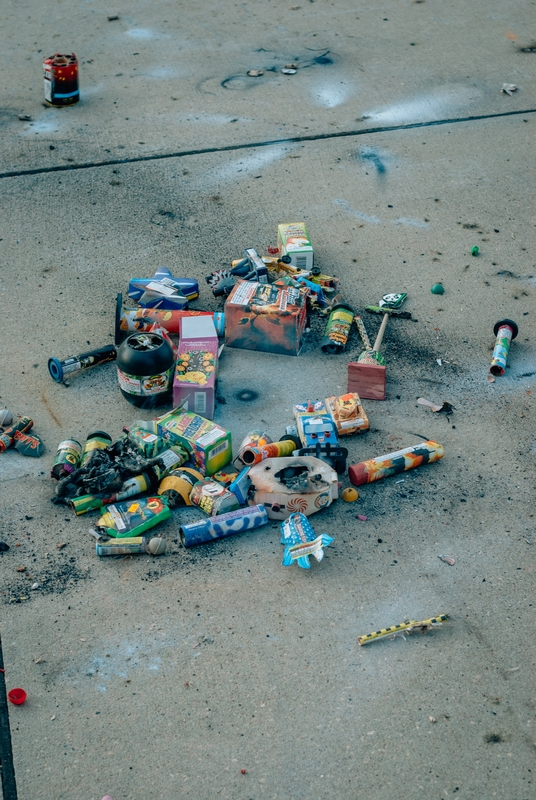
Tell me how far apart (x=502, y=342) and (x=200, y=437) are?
2319 millimetres

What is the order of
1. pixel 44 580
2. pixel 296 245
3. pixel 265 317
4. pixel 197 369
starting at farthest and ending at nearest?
pixel 296 245, pixel 265 317, pixel 197 369, pixel 44 580

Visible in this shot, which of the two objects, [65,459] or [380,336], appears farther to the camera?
[380,336]

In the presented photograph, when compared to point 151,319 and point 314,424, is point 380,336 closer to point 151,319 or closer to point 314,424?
point 314,424

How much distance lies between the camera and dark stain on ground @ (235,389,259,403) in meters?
5.32

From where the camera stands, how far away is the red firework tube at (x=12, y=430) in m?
4.89

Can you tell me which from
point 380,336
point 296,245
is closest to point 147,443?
point 380,336

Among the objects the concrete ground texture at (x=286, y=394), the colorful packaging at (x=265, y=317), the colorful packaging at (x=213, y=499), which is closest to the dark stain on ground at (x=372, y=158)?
the concrete ground texture at (x=286, y=394)

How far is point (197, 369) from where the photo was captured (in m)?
5.11

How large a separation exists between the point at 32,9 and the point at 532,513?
9.64 m

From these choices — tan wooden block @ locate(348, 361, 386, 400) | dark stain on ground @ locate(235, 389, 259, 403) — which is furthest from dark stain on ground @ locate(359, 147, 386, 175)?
dark stain on ground @ locate(235, 389, 259, 403)

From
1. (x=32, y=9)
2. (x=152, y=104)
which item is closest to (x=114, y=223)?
(x=152, y=104)

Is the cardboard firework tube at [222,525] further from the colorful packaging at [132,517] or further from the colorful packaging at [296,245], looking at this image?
the colorful packaging at [296,245]

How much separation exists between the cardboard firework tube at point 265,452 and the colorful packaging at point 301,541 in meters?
0.46

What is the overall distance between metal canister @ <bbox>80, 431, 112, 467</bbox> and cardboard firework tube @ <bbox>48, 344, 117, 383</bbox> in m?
0.69
